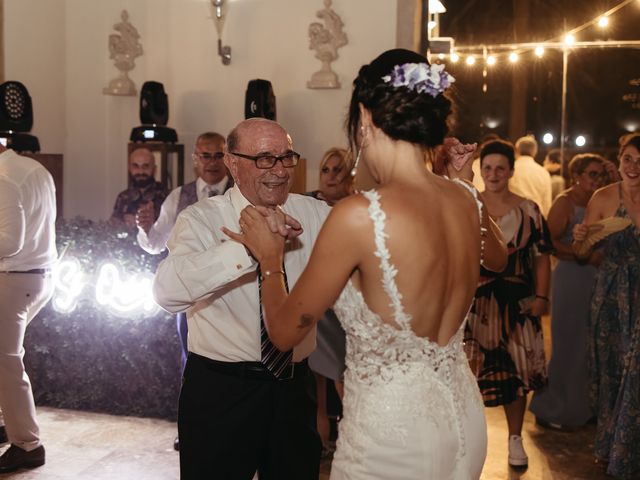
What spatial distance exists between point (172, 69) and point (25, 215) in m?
4.06

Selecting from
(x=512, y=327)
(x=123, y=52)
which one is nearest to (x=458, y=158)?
(x=512, y=327)

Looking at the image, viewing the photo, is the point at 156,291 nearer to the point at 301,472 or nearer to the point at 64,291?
the point at 301,472

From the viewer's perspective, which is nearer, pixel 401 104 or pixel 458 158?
pixel 401 104

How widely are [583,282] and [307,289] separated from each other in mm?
3609

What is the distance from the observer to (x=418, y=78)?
187cm

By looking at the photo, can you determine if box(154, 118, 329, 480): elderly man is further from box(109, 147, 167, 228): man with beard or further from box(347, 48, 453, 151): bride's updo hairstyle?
box(109, 147, 167, 228): man with beard

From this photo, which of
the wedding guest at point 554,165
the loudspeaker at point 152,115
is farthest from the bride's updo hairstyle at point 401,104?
the wedding guest at point 554,165

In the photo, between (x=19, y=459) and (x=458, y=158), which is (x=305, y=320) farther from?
(x=19, y=459)

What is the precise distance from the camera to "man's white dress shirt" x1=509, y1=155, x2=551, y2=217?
8.05m

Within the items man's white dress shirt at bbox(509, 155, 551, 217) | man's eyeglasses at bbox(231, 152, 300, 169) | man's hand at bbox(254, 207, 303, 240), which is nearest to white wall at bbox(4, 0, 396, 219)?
man's white dress shirt at bbox(509, 155, 551, 217)

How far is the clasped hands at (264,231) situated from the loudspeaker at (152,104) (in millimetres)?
5281

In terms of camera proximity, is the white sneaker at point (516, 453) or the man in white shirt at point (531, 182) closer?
the white sneaker at point (516, 453)

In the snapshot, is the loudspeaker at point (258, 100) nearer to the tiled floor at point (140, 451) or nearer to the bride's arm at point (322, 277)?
the tiled floor at point (140, 451)

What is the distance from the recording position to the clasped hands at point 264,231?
208cm
